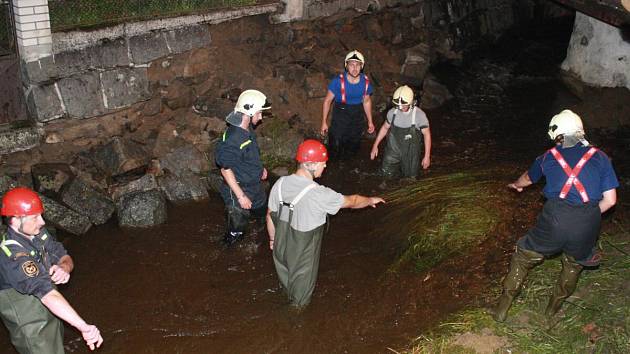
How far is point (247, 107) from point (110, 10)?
3.93 meters

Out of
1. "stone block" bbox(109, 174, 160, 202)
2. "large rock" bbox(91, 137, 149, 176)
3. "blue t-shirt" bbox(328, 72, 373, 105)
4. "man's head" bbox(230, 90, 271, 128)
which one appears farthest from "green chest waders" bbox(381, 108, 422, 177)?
"large rock" bbox(91, 137, 149, 176)

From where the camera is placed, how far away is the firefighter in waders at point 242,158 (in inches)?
257

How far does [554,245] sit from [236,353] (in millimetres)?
3151

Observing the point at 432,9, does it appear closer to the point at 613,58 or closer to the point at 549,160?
the point at 613,58

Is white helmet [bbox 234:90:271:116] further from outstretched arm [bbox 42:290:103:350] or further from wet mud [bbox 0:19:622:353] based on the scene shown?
outstretched arm [bbox 42:290:103:350]

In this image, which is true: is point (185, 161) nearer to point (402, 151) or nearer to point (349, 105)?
point (349, 105)

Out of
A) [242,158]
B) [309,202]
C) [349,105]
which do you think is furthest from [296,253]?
[349,105]

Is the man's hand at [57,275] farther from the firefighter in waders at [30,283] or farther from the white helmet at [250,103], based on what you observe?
the white helmet at [250,103]

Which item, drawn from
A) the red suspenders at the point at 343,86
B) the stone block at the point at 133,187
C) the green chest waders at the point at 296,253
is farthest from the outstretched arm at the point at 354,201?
the stone block at the point at 133,187

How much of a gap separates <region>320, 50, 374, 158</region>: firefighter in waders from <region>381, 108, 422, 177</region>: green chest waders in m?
0.63

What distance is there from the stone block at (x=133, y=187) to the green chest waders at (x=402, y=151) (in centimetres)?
338

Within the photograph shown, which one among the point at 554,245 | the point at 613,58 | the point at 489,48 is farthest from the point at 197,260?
the point at 489,48

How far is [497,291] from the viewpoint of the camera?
20.6 ft

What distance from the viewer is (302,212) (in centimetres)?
554
